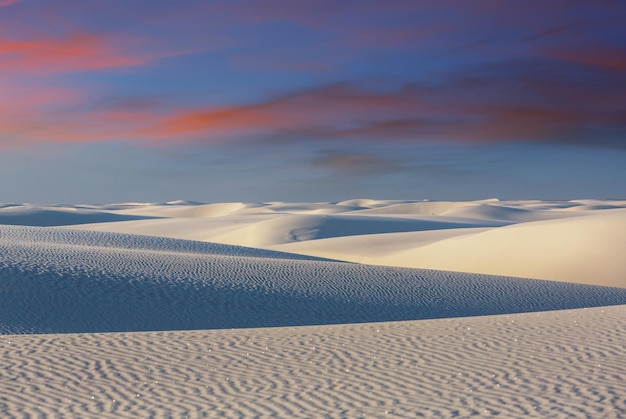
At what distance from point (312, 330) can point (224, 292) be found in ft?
21.5

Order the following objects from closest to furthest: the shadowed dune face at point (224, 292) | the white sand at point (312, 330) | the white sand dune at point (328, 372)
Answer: the white sand dune at point (328, 372) < the white sand at point (312, 330) < the shadowed dune face at point (224, 292)

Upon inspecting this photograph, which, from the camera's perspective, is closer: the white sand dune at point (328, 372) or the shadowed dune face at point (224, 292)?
the white sand dune at point (328, 372)

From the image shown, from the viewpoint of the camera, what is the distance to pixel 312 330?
33.0 ft

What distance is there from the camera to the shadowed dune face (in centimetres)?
1404

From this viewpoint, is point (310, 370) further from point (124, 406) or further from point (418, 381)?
point (124, 406)

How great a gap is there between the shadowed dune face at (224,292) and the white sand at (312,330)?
60 mm

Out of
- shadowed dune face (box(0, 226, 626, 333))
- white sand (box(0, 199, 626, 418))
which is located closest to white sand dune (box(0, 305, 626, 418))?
white sand (box(0, 199, 626, 418))

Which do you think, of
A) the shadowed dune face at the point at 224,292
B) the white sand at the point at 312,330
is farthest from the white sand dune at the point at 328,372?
the shadowed dune face at the point at 224,292

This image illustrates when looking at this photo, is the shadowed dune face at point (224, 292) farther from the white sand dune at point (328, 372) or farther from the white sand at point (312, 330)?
the white sand dune at point (328, 372)

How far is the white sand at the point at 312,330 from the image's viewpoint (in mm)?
6355

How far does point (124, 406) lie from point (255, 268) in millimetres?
13161

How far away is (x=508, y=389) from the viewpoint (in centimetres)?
653

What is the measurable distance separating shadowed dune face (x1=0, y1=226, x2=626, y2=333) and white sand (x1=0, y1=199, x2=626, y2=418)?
2.4 inches

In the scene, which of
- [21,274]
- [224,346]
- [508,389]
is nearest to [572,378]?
[508,389]
